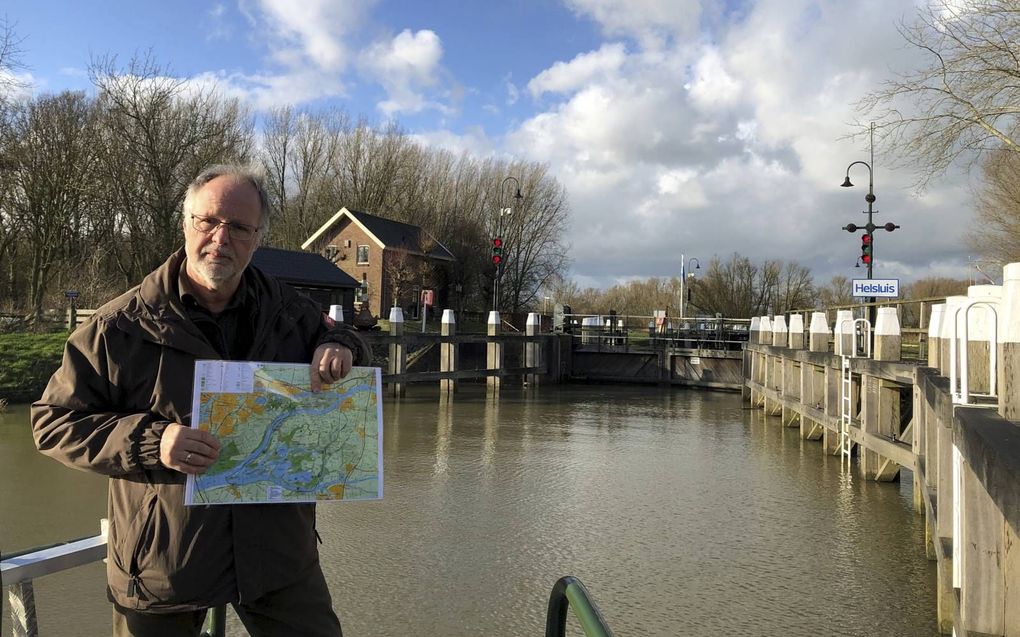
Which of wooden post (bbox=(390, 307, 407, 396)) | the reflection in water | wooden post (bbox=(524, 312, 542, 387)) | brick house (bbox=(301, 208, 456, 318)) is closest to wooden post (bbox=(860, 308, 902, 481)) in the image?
the reflection in water

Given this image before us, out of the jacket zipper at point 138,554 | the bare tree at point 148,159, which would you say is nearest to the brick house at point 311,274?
the bare tree at point 148,159

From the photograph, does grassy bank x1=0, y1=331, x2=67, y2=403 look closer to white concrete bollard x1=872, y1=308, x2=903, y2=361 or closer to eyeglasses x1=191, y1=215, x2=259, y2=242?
white concrete bollard x1=872, y1=308, x2=903, y2=361

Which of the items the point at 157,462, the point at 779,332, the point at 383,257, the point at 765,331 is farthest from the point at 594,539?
the point at 383,257

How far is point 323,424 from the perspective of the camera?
225cm

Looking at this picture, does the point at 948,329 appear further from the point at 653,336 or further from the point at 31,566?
A: the point at 653,336

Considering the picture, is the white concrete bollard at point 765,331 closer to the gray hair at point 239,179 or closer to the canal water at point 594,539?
the canal water at point 594,539

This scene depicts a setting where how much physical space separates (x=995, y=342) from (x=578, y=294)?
6532 centimetres

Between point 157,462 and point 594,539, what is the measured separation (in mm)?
4920

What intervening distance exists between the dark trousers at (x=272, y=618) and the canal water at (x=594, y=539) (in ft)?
7.00

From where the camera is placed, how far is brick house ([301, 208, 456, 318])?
44.9 meters

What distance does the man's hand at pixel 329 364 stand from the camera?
2.19 metres

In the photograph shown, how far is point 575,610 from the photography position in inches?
70.4

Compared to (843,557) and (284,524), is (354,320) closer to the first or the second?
(843,557)

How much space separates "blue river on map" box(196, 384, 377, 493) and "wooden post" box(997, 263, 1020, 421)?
2593 millimetres
